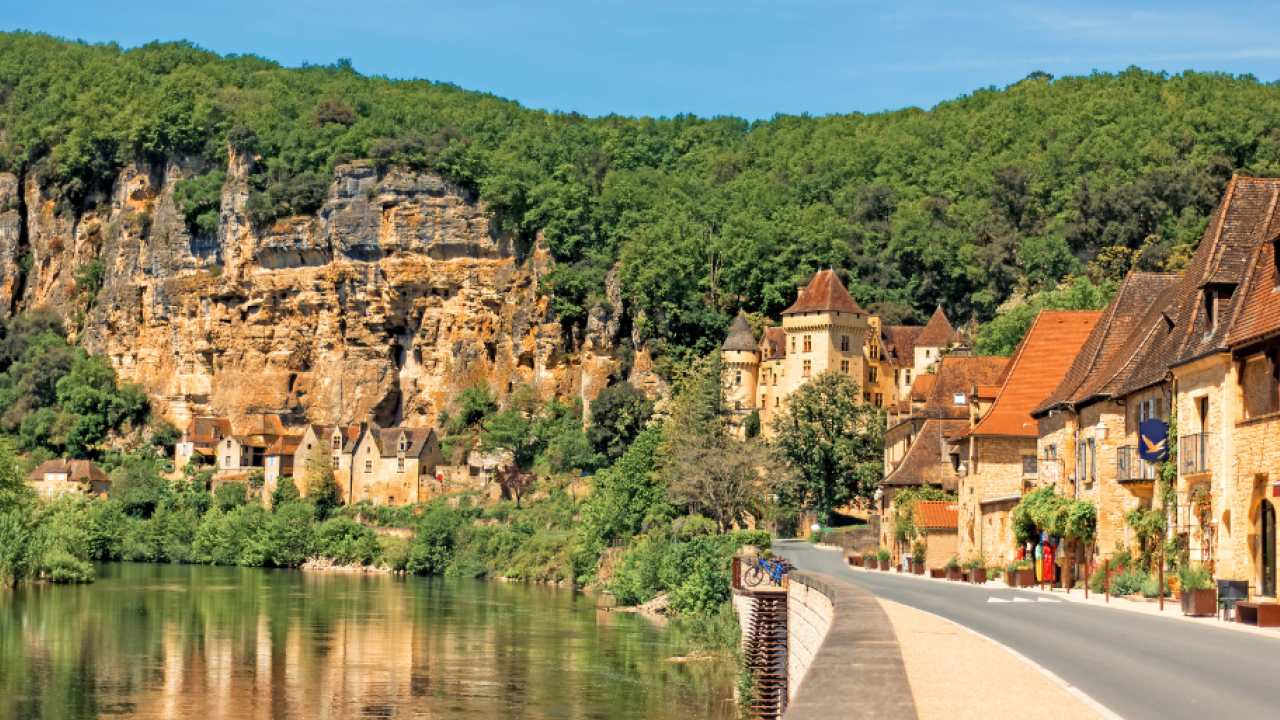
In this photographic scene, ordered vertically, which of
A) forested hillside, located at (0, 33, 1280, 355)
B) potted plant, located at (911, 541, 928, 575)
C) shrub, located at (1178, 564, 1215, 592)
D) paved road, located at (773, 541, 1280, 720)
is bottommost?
potted plant, located at (911, 541, 928, 575)

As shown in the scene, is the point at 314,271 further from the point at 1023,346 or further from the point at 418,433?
the point at 1023,346

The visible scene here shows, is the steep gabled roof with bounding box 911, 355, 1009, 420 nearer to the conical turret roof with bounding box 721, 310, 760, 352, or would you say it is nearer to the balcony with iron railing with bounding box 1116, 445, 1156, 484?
the balcony with iron railing with bounding box 1116, 445, 1156, 484

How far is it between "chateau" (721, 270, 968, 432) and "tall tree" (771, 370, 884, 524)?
42.0 feet

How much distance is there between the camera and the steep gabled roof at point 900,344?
9438cm

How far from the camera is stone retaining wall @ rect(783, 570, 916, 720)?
10.9 m

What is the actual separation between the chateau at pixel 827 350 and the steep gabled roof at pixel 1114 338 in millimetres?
50245

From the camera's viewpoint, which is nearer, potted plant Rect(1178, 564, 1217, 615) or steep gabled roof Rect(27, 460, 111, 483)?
potted plant Rect(1178, 564, 1217, 615)

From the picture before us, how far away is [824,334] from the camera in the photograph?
3620 inches

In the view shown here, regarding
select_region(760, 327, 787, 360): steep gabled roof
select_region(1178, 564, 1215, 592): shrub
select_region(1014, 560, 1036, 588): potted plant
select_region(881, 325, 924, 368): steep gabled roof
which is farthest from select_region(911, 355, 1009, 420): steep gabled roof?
select_region(760, 327, 787, 360): steep gabled roof

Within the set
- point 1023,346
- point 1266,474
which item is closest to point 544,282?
point 1023,346

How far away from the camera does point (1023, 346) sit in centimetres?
4684

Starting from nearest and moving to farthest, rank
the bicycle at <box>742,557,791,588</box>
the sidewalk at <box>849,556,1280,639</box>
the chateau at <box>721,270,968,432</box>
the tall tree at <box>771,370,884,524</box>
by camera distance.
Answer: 1. the sidewalk at <box>849,556,1280,639</box>
2. the bicycle at <box>742,557,791,588</box>
3. the tall tree at <box>771,370,884,524</box>
4. the chateau at <box>721,270,968,432</box>

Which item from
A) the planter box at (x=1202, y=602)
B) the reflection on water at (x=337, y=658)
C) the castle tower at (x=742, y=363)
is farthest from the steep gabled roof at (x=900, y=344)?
the planter box at (x=1202, y=602)

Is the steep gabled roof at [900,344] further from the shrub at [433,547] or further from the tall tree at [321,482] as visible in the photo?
the tall tree at [321,482]
